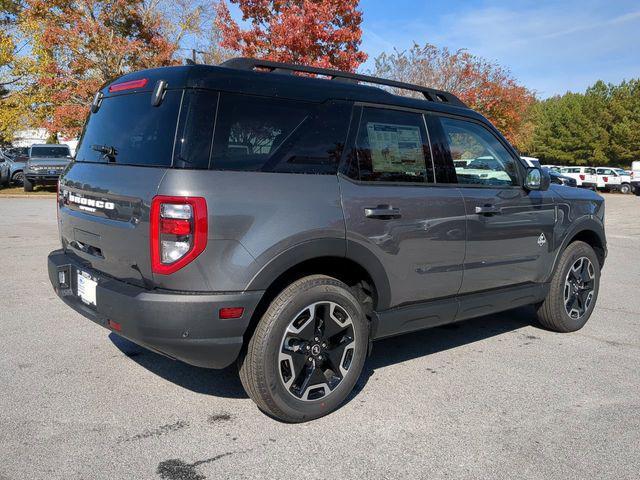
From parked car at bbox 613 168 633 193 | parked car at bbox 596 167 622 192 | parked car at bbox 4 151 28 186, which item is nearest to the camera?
parked car at bbox 4 151 28 186

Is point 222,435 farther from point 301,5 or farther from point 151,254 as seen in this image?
point 301,5

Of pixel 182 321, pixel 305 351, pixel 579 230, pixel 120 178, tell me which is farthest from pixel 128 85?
pixel 579 230

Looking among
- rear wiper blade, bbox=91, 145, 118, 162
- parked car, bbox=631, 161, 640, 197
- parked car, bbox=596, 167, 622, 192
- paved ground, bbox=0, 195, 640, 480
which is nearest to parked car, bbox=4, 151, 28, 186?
paved ground, bbox=0, 195, 640, 480

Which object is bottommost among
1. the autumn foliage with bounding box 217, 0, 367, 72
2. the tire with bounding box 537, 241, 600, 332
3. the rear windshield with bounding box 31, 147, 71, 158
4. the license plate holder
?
the tire with bounding box 537, 241, 600, 332

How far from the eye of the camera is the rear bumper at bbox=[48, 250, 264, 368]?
9.20ft

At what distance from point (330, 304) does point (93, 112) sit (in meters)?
2.13

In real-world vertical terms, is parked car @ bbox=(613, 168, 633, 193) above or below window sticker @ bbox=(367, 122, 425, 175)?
below

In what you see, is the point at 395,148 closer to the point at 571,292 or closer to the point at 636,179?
the point at 571,292

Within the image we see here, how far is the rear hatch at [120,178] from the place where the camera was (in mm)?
2922

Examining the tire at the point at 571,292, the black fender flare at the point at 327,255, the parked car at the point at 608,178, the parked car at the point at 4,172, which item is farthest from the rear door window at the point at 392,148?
the parked car at the point at 608,178

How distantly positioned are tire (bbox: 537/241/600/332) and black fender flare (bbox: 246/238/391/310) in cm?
212

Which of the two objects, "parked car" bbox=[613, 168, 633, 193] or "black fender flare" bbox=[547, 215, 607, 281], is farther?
"parked car" bbox=[613, 168, 633, 193]

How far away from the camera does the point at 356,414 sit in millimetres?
3373

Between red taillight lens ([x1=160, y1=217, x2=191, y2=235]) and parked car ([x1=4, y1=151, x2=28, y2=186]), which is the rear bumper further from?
parked car ([x1=4, y1=151, x2=28, y2=186])
